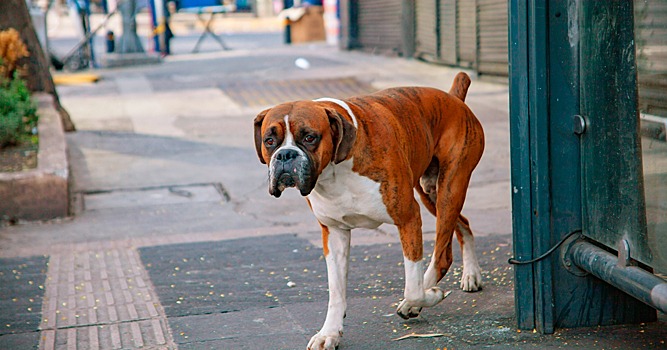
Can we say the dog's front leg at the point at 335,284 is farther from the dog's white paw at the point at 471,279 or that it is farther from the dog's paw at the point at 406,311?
the dog's white paw at the point at 471,279

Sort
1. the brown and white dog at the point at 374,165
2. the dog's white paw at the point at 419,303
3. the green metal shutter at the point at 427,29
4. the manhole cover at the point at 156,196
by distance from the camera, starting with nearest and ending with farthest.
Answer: the brown and white dog at the point at 374,165, the dog's white paw at the point at 419,303, the manhole cover at the point at 156,196, the green metal shutter at the point at 427,29

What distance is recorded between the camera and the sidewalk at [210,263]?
4.66 metres

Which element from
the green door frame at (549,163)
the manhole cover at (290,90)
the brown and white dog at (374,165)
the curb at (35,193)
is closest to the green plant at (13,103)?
the curb at (35,193)

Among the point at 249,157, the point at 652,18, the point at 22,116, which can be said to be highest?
the point at 652,18

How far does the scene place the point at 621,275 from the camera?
3908 mm

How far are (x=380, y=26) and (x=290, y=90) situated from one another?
21.1ft

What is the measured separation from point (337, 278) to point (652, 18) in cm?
185

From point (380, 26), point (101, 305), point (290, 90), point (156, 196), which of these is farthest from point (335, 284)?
point (380, 26)

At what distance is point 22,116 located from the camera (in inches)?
383

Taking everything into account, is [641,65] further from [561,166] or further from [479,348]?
[479,348]

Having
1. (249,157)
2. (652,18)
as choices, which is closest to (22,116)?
(249,157)

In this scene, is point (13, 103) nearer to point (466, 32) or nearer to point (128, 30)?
point (466, 32)

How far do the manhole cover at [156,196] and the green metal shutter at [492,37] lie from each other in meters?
6.41

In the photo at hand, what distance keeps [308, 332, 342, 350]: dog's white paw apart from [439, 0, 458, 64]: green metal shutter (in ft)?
40.9
